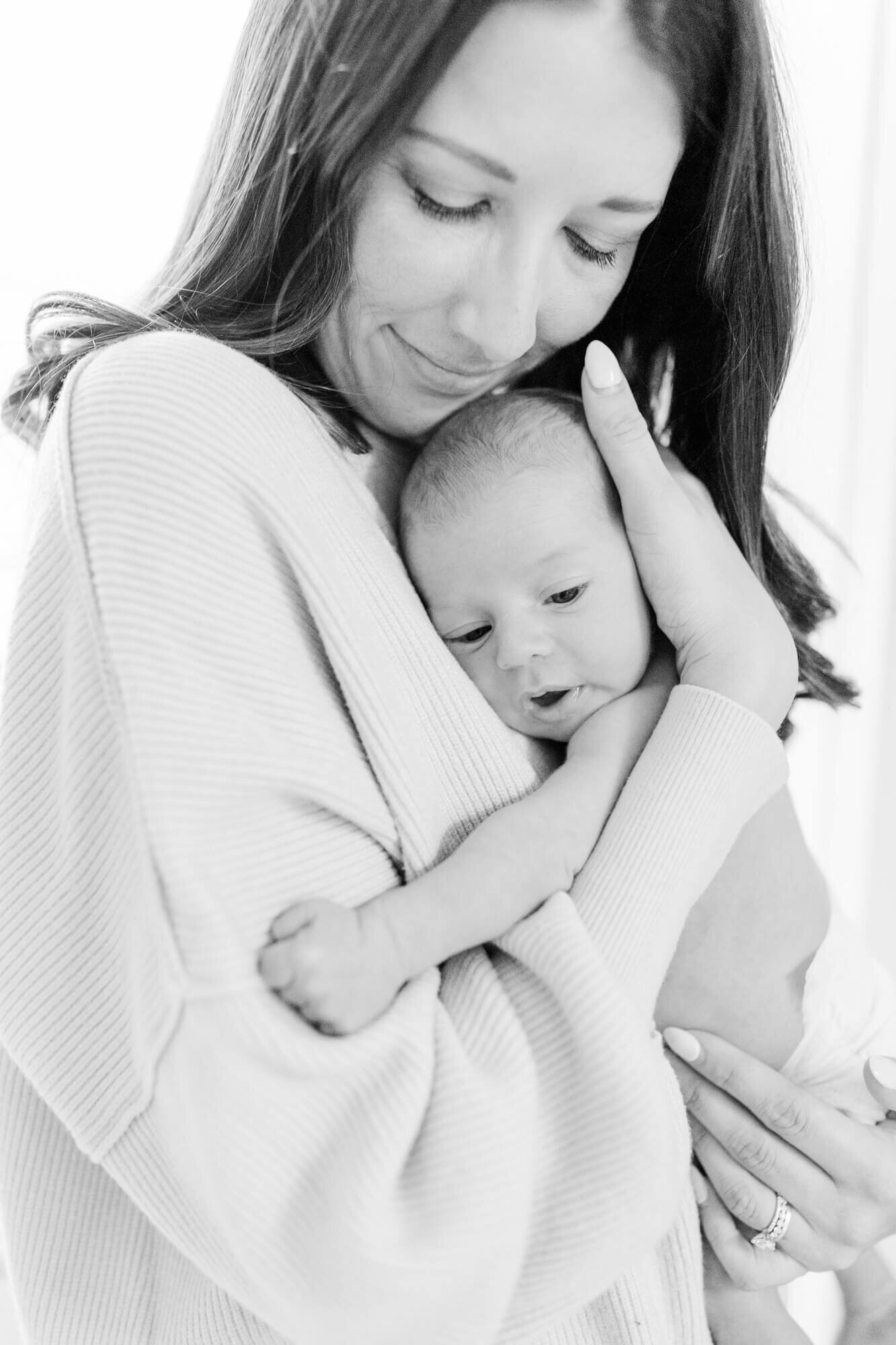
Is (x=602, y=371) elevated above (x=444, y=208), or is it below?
below

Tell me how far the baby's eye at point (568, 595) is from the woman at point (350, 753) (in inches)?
2.6

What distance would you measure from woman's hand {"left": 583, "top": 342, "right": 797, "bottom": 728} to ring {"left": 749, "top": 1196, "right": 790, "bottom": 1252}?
44 centimetres

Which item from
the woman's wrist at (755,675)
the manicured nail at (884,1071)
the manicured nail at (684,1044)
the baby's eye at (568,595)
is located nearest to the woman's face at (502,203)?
the baby's eye at (568,595)

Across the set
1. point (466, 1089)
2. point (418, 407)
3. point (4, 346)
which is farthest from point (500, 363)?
point (4, 346)

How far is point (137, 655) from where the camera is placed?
30.0 inches

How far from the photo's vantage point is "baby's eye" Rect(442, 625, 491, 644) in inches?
44.6

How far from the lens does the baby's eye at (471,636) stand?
1134mm

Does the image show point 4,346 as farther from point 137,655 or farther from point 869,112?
point 869,112

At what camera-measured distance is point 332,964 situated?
2.49 ft

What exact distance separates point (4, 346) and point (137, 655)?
132 centimetres

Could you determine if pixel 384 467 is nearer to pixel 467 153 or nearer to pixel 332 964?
pixel 467 153

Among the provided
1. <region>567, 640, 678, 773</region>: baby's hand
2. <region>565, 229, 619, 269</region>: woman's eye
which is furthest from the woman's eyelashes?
<region>567, 640, 678, 773</region>: baby's hand

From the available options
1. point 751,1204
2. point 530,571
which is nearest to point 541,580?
point 530,571

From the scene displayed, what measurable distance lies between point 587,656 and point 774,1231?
0.54m
